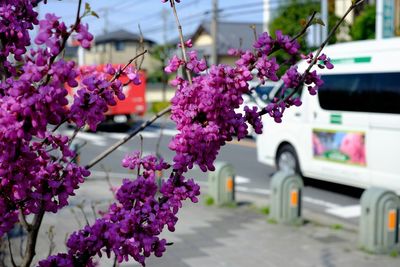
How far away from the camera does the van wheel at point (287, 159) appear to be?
10570 mm

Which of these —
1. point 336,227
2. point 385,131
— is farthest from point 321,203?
point 336,227

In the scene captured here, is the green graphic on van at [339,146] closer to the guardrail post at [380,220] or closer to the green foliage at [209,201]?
the green foliage at [209,201]

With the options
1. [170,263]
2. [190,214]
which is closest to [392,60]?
[190,214]

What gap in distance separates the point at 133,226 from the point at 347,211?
7099 millimetres

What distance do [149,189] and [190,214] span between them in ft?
19.9

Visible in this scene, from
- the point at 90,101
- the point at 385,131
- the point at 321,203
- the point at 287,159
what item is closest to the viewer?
the point at 90,101

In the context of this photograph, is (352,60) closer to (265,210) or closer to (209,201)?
(265,210)

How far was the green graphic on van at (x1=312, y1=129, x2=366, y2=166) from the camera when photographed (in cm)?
891

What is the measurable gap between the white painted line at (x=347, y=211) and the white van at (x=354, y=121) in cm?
39

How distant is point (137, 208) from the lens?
7.51ft

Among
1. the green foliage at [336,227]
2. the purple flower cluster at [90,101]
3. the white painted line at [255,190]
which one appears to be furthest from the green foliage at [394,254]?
the purple flower cluster at [90,101]

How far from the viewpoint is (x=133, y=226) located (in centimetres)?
219

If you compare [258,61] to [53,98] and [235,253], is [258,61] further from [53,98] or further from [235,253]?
[235,253]

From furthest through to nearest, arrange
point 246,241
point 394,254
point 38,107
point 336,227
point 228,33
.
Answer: point 228,33
point 336,227
point 246,241
point 394,254
point 38,107
